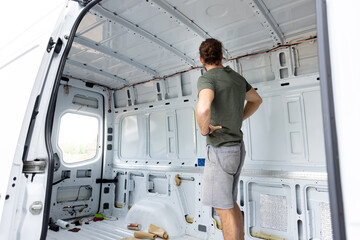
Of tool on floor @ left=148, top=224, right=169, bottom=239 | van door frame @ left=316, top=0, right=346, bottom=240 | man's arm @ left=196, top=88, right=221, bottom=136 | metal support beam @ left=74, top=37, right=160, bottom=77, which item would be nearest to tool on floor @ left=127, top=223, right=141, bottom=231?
tool on floor @ left=148, top=224, right=169, bottom=239

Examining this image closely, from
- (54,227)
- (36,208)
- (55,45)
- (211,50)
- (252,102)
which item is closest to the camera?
(36,208)

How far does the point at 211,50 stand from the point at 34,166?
1.80 meters

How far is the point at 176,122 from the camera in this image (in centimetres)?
451

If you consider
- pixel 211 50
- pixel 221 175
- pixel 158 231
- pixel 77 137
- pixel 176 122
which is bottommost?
pixel 158 231

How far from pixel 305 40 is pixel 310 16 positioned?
18.3 inches

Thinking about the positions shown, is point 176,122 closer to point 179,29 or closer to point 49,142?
point 179,29

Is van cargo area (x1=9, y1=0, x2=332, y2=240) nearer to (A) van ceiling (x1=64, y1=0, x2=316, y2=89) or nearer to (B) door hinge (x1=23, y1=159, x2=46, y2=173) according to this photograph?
(A) van ceiling (x1=64, y1=0, x2=316, y2=89)

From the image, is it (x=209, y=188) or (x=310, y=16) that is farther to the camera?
(x=310, y=16)

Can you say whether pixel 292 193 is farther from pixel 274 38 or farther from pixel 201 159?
pixel 274 38

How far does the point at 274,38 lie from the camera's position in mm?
3186

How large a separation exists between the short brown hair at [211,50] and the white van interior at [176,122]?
0.54 metres

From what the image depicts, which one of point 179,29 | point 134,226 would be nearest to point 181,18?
point 179,29

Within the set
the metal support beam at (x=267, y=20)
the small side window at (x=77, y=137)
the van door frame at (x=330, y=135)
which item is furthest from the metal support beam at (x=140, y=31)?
the small side window at (x=77, y=137)

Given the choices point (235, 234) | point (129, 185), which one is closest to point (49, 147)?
point (235, 234)
